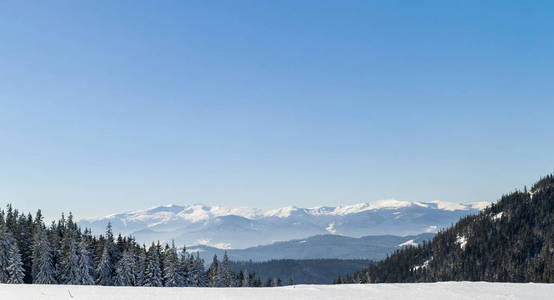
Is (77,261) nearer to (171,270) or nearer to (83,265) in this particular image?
(83,265)

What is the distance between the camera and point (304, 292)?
1320cm

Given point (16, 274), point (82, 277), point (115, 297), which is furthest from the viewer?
point (82, 277)

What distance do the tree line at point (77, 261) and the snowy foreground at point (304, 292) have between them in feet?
184

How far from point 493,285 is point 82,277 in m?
64.4

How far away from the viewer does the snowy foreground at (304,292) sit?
12.1 metres

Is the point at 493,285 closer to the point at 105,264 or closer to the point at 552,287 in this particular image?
the point at 552,287

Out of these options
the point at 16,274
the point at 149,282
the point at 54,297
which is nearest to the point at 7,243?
the point at 16,274

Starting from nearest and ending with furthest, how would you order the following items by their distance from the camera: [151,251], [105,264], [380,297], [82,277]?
[380,297] → [82,277] → [105,264] → [151,251]

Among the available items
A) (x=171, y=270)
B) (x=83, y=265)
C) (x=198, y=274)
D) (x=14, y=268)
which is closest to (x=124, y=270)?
(x=83, y=265)

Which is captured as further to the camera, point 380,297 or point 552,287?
point 552,287

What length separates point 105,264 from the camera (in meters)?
70.9

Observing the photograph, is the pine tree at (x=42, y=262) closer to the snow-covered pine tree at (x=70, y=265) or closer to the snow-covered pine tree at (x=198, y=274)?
the snow-covered pine tree at (x=70, y=265)

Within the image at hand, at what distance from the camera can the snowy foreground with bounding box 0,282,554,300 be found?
1212cm

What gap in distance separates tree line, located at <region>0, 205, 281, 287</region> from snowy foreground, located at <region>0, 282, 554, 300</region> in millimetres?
56198
